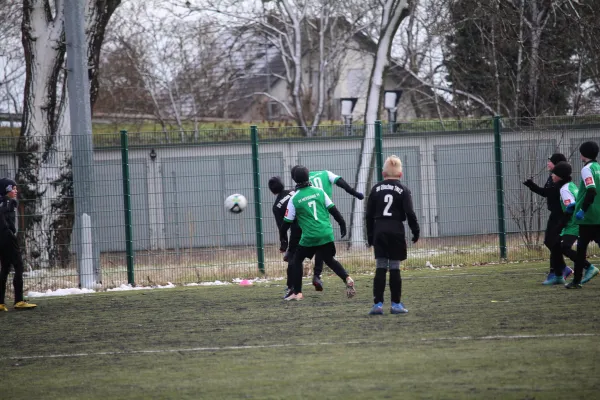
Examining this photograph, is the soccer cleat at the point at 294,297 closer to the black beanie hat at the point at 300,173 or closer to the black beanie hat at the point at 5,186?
the black beanie hat at the point at 300,173

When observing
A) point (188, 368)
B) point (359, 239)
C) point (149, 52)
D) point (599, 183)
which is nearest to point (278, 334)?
point (188, 368)

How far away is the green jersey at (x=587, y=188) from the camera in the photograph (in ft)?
34.0

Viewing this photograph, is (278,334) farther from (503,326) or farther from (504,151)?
(504,151)

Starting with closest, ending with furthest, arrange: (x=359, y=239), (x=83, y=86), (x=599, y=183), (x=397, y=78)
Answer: (x=599, y=183)
(x=83, y=86)
(x=359, y=239)
(x=397, y=78)

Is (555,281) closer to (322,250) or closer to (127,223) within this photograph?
(322,250)

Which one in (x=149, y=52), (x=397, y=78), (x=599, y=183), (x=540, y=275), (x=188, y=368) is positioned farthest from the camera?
(x=397, y=78)

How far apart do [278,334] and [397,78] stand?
3312 centimetres

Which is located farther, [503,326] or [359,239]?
[359,239]

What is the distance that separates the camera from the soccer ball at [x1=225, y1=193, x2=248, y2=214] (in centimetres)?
1462

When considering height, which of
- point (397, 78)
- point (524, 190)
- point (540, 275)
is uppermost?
point (397, 78)

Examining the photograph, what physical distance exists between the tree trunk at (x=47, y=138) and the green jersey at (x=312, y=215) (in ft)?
17.8

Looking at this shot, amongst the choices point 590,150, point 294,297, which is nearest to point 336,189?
point 294,297

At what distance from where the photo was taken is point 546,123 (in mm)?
16031

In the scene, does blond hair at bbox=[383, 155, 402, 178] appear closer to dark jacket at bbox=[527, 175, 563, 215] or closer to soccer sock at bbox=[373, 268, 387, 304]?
soccer sock at bbox=[373, 268, 387, 304]
